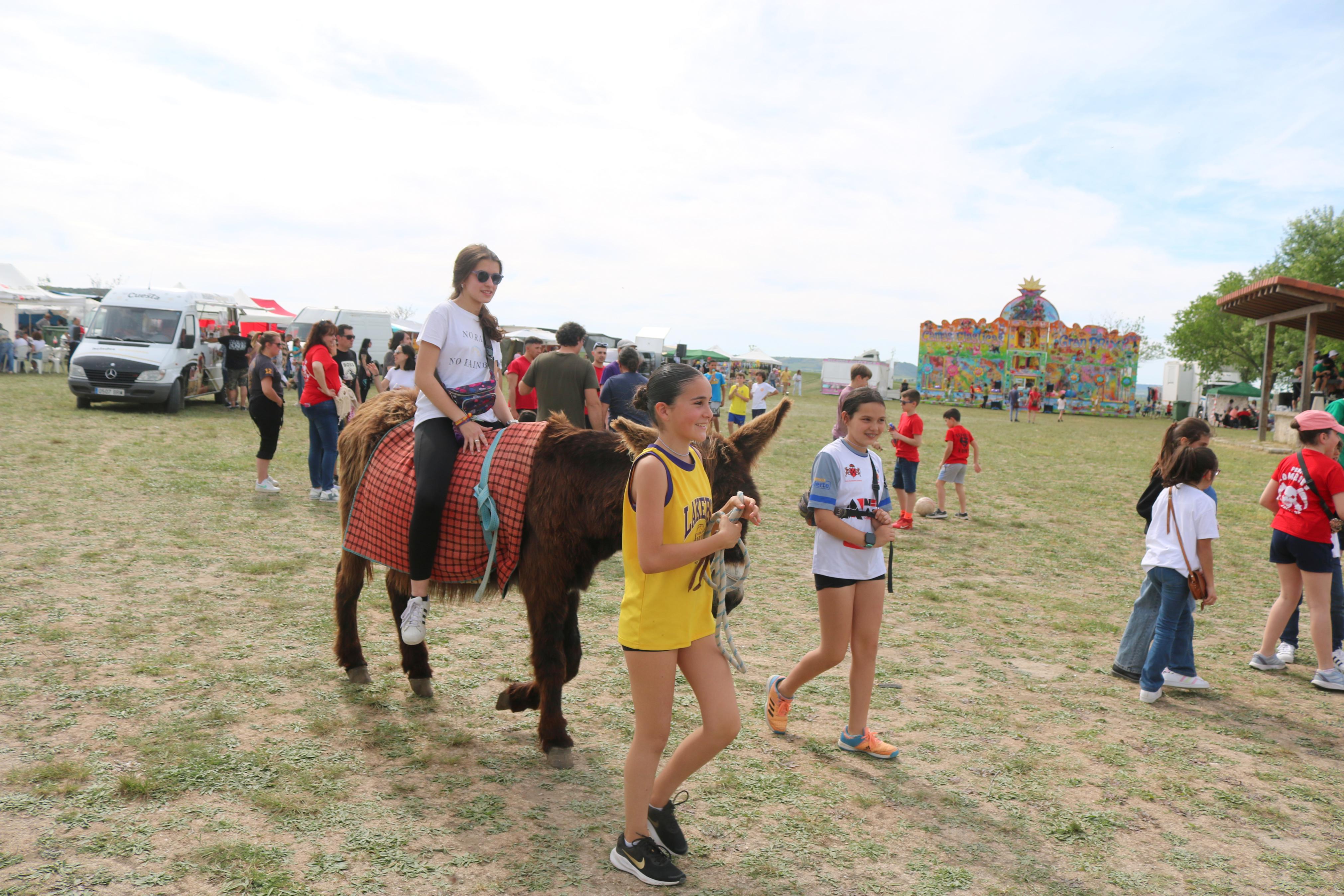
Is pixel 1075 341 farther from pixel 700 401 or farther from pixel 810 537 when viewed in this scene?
pixel 700 401

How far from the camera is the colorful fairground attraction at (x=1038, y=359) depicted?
47375 millimetres

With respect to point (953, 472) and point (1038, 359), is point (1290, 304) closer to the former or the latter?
point (953, 472)

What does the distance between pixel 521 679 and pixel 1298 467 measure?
512 centimetres

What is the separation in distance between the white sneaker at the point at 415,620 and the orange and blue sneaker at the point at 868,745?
86.2 inches

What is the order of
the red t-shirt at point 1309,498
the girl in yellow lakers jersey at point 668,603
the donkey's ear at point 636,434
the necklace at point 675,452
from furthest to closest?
1. the red t-shirt at point 1309,498
2. the donkey's ear at point 636,434
3. the necklace at point 675,452
4. the girl in yellow lakers jersey at point 668,603

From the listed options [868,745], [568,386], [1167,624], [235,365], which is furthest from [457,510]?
[235,365]

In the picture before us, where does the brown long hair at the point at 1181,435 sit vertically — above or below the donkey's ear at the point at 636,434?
above

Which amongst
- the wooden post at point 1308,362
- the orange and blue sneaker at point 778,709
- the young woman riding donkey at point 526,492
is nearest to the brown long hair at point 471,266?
the young woman riding donkey at point 526,492

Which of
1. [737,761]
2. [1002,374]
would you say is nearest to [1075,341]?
[1002,374]

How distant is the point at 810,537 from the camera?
362 inches

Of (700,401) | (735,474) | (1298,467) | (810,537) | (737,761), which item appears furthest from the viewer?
(810,537)

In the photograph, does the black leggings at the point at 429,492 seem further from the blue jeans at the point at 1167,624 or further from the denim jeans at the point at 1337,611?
the denim jeans at the point at 1337,611

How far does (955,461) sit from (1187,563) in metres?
5.88

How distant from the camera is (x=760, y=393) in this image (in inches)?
695
